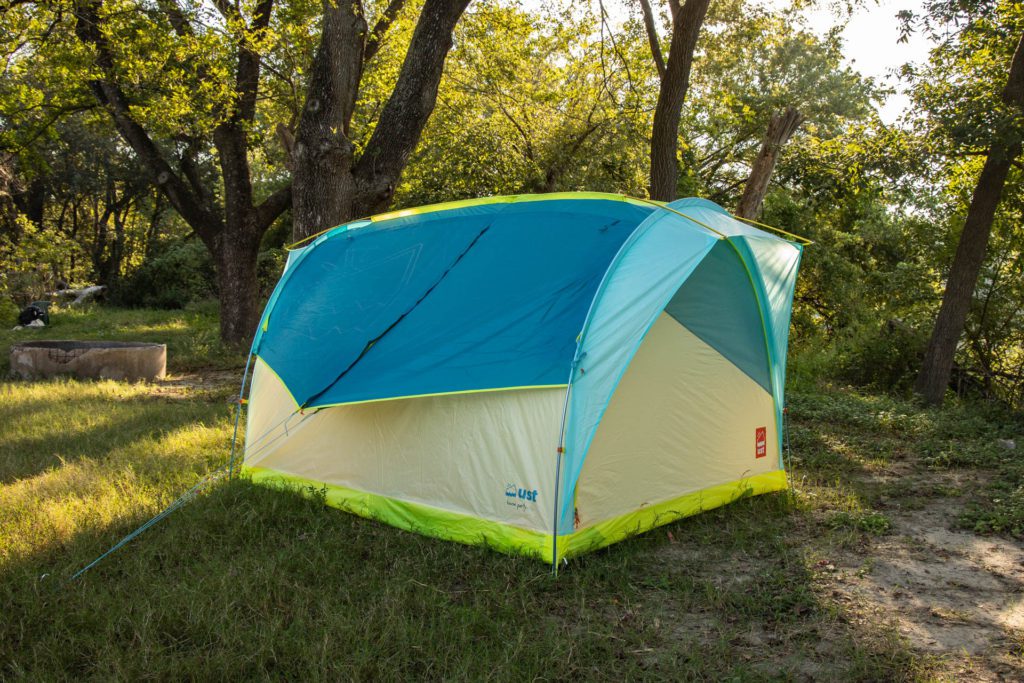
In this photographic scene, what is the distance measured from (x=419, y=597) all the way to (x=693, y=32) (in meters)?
7.14

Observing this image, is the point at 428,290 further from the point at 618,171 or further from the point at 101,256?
the point at 101,256

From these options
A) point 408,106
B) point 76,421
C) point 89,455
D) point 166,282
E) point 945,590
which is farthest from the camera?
point 166,282

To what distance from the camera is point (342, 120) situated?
860 cm

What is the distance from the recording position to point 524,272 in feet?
14.8

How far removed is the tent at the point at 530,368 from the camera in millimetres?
4156

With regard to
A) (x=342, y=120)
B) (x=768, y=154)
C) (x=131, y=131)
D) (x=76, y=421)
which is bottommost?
(x=76, y=421)

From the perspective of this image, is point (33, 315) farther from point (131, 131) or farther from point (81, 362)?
point (81, 362)

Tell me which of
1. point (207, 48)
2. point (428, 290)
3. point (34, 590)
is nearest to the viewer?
point (34, 590)

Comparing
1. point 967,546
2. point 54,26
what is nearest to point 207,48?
point 54,26

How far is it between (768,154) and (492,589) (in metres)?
7.31

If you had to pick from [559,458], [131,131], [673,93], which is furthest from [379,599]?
[131,131]

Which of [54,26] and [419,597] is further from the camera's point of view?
[54,26]

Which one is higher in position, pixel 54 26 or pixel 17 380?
pixel 54 26

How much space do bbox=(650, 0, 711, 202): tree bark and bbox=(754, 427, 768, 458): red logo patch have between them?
14.3 feet
